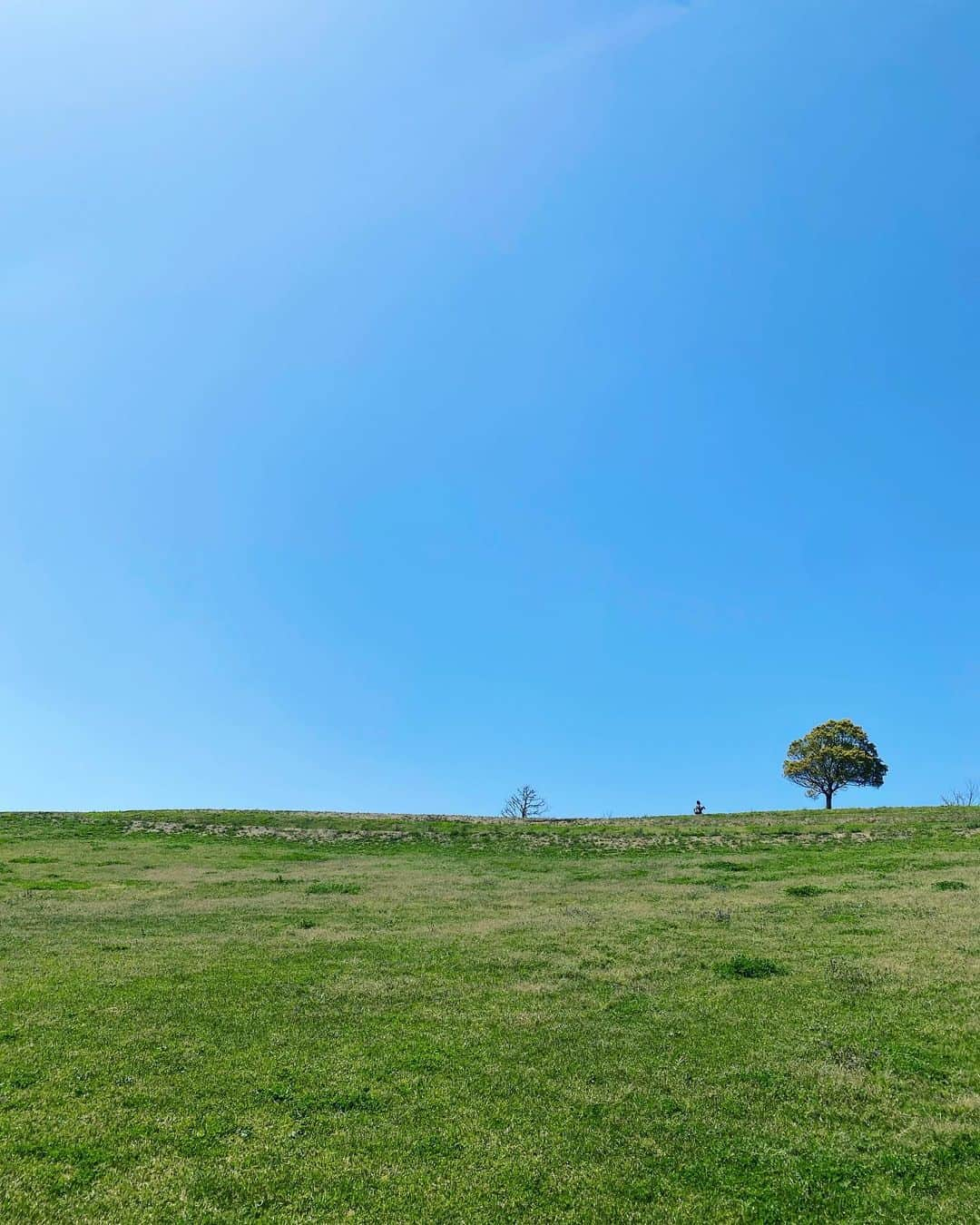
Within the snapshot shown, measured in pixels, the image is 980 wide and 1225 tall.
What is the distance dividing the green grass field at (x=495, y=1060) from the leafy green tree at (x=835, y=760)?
63.1 metres

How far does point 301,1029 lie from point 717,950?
492 inches

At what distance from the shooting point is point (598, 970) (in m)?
19.3

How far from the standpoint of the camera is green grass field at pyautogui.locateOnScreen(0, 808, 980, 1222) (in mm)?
9523

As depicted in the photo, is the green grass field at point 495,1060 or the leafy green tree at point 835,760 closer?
the green grass field at point 495,1060

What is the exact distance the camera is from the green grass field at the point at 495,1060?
31.2 feet

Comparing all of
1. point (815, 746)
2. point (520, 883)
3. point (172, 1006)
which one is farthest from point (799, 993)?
point (815, 746)

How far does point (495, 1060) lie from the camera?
13469 mm

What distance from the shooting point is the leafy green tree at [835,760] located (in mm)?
87875

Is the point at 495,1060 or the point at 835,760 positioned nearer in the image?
the point at 495,1060

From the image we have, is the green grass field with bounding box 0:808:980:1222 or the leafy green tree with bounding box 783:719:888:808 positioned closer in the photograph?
the green grass field with bounding box 0:808:980:1222

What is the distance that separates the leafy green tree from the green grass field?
63139mm

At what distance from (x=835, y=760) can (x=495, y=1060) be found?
8739 centimetres

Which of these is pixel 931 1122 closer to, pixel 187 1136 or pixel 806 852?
pixel 187 1136

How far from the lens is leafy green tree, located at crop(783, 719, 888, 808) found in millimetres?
87875
